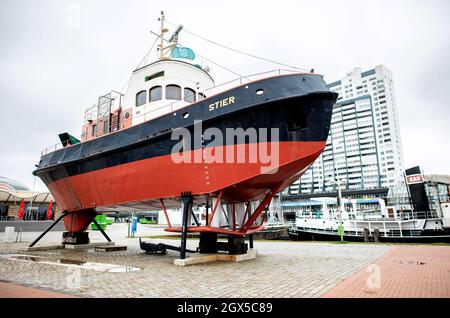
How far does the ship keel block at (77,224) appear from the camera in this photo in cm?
1386

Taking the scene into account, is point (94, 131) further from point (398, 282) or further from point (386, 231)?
point (386, 231)

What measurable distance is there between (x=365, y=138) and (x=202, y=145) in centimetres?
10319

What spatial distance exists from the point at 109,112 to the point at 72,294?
934cm

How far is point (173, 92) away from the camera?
11.1 m

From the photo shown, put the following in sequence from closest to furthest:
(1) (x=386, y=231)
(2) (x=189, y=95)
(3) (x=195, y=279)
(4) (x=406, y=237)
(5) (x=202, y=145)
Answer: (3) (x=195, y=279) → (5) (x=202, y=145) → (2) (x=189, y=95) → (4) (x=406, y=237) → (1) (x=386, y=231)

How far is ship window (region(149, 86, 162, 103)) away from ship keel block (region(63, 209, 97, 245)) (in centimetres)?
680

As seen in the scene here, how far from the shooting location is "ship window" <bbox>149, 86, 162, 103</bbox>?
11078 millimetres

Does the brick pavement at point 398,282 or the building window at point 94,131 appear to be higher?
the building window at point 94,131

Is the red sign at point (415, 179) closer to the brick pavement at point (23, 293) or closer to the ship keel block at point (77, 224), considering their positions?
the ship keel block at point (77, 224)

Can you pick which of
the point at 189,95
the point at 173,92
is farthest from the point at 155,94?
the point at 189,95

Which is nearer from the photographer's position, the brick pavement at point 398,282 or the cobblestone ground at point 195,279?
the brick pavement at point 398,282

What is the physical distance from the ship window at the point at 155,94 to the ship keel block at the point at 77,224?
6.80 metres

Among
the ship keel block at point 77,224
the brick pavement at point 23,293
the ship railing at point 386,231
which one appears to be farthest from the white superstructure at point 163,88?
the ship railing at point 386,231

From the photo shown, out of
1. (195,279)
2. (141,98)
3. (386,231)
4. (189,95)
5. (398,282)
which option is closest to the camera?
(398,282)
